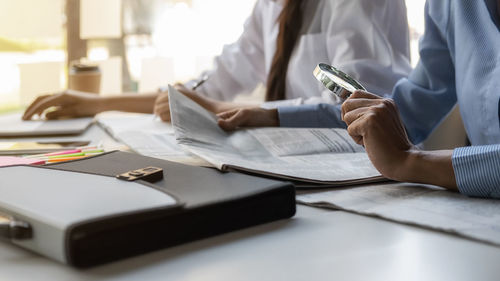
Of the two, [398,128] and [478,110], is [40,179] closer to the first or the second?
[398,128]

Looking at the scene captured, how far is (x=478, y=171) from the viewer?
672 millimetres

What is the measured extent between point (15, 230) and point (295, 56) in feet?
3.59

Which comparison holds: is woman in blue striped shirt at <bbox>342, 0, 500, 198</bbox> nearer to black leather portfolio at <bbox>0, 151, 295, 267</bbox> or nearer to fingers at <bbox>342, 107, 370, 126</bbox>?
fingers at <bbox>342, 107, 370, 126</bbox>

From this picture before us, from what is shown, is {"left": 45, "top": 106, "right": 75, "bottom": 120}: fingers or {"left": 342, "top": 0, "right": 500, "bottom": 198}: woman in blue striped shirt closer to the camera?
{"left": 342, "top": 0, "right": 500, "bottom": 198}: woman in blue striped shirt

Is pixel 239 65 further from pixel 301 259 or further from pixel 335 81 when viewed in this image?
pixel 301 259

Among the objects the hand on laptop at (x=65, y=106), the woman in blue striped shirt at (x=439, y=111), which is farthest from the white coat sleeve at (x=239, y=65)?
the woman in blue striped shirt at (x=439, y=111)

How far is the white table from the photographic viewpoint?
1.43ft

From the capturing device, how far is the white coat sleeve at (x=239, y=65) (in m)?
1.71

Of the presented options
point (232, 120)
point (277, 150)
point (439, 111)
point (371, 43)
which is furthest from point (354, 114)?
point (371, 43)

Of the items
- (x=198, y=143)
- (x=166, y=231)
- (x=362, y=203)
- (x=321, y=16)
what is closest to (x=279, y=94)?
(x=321, y=16)

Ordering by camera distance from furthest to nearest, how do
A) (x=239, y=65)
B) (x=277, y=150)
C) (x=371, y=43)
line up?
(x=239, y=65), (x=371, y=43), (x=277, y=150)

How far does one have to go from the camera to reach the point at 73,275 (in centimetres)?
43

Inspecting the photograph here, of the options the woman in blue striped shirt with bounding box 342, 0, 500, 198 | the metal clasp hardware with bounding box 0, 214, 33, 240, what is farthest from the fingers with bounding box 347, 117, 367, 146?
the metal clasp hardware with bounding box 0, 214, 33, 240

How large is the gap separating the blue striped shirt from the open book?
0.12 m
